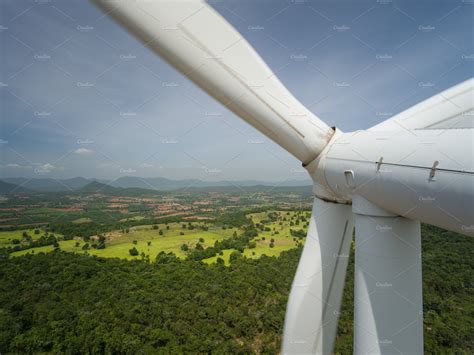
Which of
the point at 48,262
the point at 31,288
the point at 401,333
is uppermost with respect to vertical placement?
the point at 401,333

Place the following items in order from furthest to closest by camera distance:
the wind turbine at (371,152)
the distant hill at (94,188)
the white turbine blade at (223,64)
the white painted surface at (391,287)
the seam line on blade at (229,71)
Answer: the distant hill at (94,188) → the white painted surface at (391,287) → the seam line on blade at (229,71) → the white turbine blade at (223,64) → the wind turbine at (371,152)

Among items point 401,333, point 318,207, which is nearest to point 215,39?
point 318,207

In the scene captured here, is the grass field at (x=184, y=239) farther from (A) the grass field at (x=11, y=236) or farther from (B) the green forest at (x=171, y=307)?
(A) the grass field at (x=11, y=236)

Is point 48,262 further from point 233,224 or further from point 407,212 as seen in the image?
point 407,212

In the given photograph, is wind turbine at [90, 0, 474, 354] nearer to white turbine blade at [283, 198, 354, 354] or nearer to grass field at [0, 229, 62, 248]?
white turbine blade at [283, 198, 354, 354]

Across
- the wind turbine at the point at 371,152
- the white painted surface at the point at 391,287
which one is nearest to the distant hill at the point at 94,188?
the wind turbine at the point at 371,152

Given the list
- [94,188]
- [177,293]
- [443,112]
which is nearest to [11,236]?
[94,188]

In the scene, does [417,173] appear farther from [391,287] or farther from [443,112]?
[391,287]
